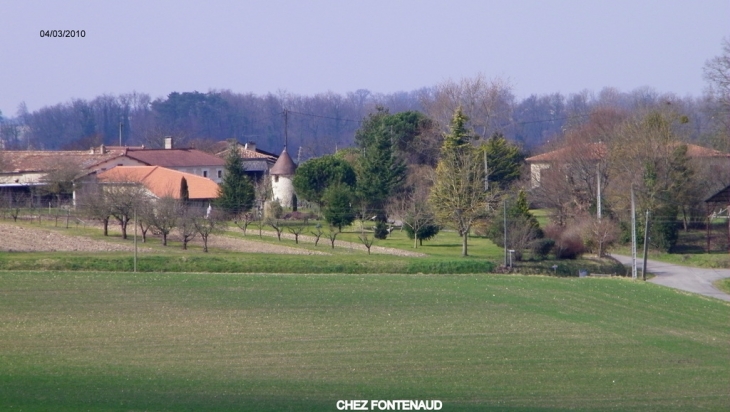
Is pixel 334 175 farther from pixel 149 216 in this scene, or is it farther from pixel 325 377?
pixel 325 377

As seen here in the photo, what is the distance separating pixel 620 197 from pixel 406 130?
21.8m

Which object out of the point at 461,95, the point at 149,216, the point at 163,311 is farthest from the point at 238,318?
the point at 461,95

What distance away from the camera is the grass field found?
13.9 m

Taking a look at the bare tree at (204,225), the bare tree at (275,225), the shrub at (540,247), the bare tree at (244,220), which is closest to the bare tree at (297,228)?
the bare tree at (275,225)

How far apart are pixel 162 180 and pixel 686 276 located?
33.4 metres

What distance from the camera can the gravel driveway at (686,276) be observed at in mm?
33763

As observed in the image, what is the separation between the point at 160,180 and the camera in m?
55.7

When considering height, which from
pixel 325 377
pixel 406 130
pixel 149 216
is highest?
pixel 406 130

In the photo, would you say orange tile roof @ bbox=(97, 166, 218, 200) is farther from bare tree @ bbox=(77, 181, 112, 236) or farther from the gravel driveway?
the gravel driveway

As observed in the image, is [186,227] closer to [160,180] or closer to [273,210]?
[273,210]

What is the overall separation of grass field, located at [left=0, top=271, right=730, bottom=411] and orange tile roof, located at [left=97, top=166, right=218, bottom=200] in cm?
2557

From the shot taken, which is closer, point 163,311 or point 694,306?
point 163,311

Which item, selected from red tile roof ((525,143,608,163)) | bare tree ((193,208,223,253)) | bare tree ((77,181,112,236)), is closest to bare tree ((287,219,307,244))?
bare tree ((193,208,223,253))

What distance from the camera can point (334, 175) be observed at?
181 ft
